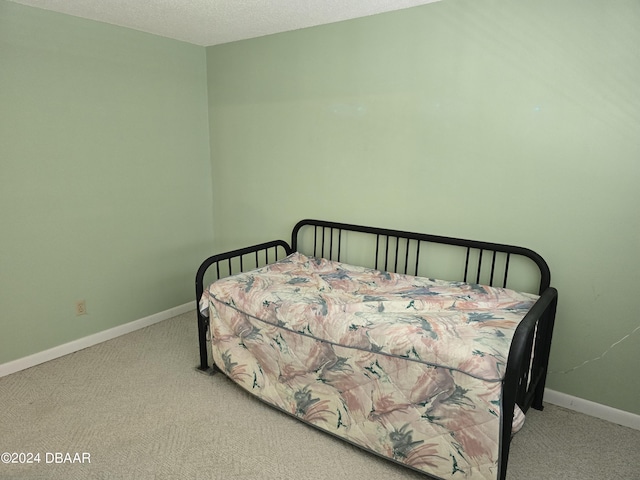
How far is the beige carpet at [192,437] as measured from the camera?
1790 mm

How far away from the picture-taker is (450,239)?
94.4 inches

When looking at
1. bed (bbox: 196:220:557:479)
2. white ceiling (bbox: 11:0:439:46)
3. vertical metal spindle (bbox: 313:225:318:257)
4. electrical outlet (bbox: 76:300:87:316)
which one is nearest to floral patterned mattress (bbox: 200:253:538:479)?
bed (bbox: 196:220:557:479)

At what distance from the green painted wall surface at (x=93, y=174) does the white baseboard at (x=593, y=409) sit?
8.65ft

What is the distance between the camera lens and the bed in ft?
5.21

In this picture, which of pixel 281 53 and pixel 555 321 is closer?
pixel 555 321

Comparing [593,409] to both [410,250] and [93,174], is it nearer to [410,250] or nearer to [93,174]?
[410,250]

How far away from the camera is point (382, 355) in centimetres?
179

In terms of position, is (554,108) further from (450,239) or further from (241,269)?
(241,269)

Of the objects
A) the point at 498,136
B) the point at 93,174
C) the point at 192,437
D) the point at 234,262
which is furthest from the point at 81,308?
the point at 498,136

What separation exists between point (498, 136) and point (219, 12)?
1.70m

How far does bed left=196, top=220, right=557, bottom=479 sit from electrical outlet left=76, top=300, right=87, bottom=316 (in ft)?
2.99

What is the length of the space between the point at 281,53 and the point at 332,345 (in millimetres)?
2030

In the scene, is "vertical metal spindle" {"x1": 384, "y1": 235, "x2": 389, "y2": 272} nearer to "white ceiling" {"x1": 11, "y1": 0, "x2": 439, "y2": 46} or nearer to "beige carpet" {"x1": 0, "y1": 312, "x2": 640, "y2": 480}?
"beige carpet" {"x1": 0, "y1": 312, "x2": 640, "y2": 480}

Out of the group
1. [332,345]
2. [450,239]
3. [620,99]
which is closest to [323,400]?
[332,345]
